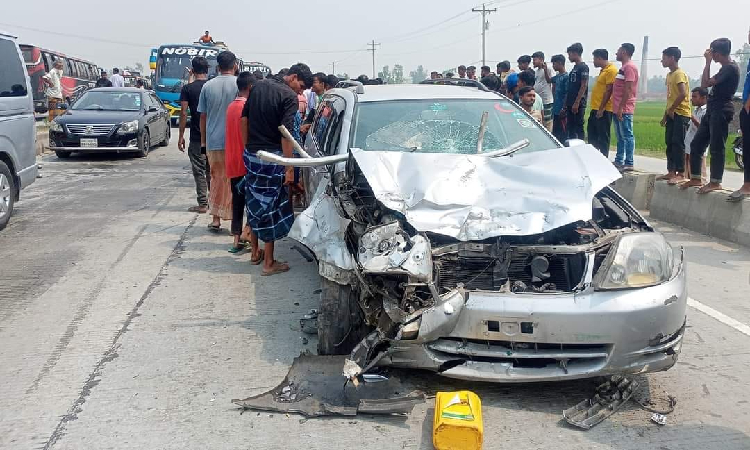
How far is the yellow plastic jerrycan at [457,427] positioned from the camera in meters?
3.21

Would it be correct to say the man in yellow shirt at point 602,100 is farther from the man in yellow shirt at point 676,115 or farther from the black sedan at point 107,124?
the black sedan at point 107,124

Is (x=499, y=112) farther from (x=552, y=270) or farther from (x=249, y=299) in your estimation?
(x=249, y=299)

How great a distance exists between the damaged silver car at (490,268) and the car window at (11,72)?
494 cm

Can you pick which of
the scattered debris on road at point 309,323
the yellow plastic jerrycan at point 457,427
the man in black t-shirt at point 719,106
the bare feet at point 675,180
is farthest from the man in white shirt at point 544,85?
the yellow plastic jerrycan at point 457,427

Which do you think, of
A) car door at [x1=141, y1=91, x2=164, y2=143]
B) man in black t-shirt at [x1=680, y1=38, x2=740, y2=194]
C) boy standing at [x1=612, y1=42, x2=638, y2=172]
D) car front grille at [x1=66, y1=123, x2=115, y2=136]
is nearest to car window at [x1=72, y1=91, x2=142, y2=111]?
car door at [x1=141, y1=91, x2=164, y2=143]

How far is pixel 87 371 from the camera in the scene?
414 centimetres

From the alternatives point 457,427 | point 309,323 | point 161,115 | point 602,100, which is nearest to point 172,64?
point 161,115

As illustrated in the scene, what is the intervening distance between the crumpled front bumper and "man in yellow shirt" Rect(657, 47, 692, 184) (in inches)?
231

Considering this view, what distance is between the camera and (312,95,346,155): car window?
5488 mm

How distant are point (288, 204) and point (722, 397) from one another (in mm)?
3843

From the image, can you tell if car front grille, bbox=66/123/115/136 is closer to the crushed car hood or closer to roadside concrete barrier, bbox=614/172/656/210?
roadside concrete barrier, bbox=614/172/656/210

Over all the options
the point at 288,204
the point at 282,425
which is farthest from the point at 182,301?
the point at 282,425

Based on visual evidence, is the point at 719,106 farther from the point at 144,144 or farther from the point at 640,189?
the point at 144,144

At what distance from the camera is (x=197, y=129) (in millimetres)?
8648
